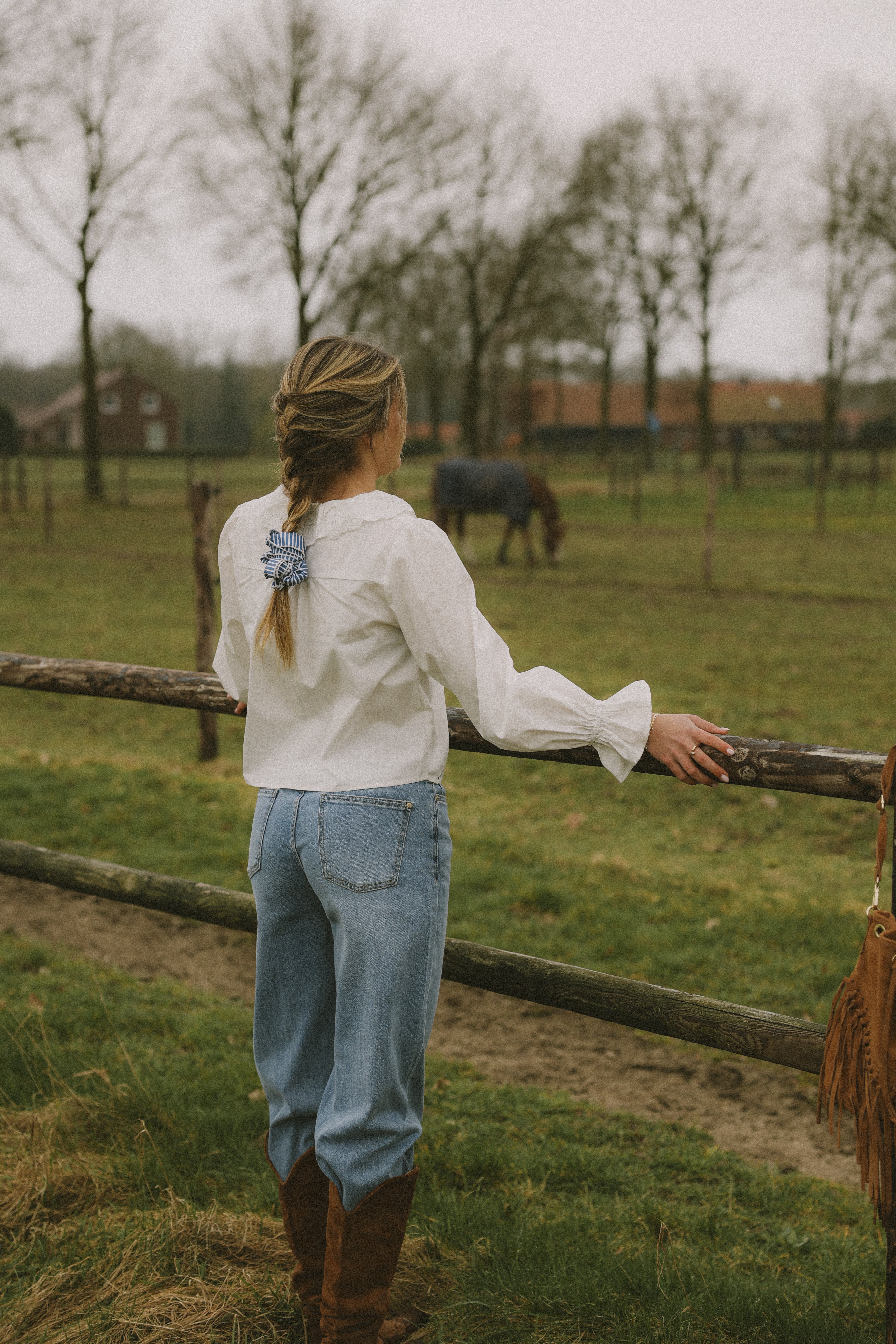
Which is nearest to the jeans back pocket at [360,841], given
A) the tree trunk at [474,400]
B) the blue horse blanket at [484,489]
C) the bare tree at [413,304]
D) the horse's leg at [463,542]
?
the horse's leg at [463,542]

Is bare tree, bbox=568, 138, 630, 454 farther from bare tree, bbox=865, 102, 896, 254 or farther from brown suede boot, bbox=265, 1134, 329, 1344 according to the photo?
brown suede boot, bbox=265, 1134, 329, 1344

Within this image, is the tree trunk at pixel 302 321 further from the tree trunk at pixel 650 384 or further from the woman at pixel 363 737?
the woman at pixel 363 737

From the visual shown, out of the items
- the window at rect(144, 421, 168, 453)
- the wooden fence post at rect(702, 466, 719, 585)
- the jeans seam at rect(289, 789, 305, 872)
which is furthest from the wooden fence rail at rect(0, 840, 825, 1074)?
the window at rect(144, 421, 168, 453)

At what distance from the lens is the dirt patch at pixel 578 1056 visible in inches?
133

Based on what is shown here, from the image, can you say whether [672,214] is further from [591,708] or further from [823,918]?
[591,708]

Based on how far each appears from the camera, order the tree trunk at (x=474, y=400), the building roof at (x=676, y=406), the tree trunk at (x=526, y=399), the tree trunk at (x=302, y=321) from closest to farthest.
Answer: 1. the tree trunk at (x=302, y=321)
2. the tree trunk at (x=474, y=400)
3. the tree trunk at (x=526, y=399)
4. the building roof at (x=676, y=406)

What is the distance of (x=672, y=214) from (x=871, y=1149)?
4111 cm

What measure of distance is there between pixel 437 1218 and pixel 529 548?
14109 millimetres

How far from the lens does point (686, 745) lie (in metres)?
1.80

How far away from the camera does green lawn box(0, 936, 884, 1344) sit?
85.0 inches

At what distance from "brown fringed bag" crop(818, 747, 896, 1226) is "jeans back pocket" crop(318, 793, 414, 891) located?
0.68m

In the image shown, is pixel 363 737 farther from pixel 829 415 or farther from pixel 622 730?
pixel 829 415

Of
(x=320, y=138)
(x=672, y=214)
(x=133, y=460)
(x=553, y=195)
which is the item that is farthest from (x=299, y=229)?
(x=133, y=460)

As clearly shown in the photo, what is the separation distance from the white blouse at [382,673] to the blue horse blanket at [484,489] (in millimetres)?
14911
